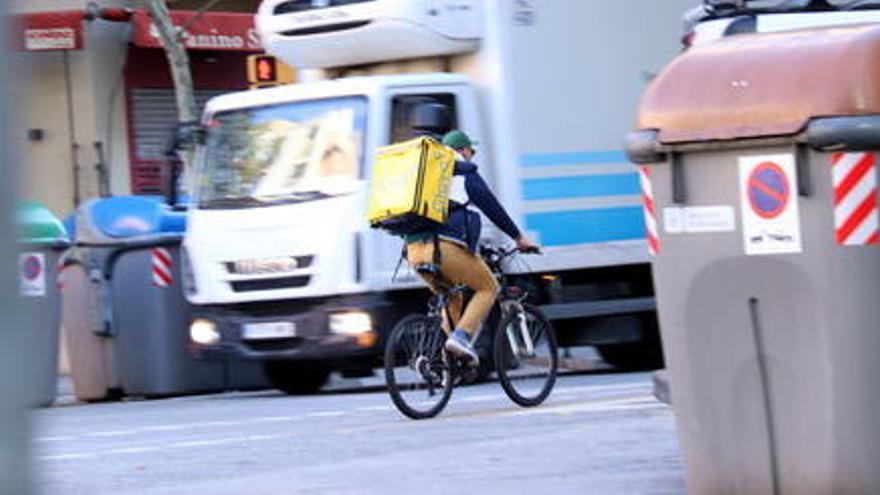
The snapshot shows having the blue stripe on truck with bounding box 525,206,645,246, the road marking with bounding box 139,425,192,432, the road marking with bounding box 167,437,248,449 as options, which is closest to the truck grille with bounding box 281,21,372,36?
the blue stripe on truck with bounding box 525,206,645,246

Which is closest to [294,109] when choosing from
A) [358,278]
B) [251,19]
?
[358,278]

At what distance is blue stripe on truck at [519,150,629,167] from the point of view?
14.5 m

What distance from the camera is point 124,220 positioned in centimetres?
1617

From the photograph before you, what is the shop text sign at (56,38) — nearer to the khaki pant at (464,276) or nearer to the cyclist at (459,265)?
the cyclist at (459,265)

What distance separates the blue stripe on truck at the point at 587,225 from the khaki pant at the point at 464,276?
10.9ft

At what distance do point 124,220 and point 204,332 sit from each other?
91.8 inches

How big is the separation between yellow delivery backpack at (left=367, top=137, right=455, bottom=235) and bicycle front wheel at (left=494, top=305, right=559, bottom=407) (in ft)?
3.36

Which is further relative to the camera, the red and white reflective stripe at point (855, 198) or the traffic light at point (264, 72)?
the traffic light at point (264, 72)

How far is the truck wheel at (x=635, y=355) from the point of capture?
16.2m

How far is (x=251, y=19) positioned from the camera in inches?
950

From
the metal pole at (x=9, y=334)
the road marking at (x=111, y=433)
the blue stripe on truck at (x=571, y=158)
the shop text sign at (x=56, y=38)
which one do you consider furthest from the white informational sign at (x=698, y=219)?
the shop text sign at (x=56, y=38)

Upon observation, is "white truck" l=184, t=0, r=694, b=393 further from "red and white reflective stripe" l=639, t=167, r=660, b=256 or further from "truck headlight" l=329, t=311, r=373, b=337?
"red and white reflective stripe" l=639, t=167, r=660, b=256

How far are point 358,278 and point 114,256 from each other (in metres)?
3.08

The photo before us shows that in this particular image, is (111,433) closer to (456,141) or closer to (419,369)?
(419,369)
